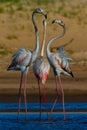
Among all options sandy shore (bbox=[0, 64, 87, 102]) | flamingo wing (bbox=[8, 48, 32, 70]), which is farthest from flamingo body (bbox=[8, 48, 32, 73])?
sandy shore (bbox=[0, 64, 87, 102])

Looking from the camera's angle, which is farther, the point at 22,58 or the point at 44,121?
the point at 22,58

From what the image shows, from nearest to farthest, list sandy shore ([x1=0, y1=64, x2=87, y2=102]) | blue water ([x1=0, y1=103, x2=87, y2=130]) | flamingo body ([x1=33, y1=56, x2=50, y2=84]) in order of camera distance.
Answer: blue water ([x1=0, y1=103, x2=87, y2=130]) → flamingo body ([x1=33, y1=56, x2=50, y2=84]) → sandy shore ([x1=0, y1=64, x2=87, y2=102])

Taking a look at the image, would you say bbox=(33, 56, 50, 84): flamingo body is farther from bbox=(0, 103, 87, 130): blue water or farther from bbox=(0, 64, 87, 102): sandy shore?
bbox=(0, 64, 87, 102): sandy shore

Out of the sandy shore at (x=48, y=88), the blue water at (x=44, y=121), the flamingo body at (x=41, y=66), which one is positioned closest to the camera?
the blue water at (x=44, y=121)

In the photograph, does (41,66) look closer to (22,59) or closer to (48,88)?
(22,59)

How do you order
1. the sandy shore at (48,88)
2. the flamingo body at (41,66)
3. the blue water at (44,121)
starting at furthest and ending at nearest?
the sandy shore at (48,88)
the flamingo body at (41,66)
the blue water at (44,121)

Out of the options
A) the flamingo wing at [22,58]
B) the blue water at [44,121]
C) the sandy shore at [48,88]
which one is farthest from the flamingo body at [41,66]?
the sandy shore at [48,88]

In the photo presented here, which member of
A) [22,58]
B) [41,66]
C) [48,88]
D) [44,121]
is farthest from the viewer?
[48,88]

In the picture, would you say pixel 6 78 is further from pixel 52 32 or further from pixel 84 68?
pixel 52 32

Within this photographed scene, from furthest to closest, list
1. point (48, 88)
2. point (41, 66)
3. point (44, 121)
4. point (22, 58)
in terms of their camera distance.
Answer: point (48, 88)
point (22, 58)
point (41, 66)
point (44, 121)

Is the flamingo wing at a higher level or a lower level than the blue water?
higher

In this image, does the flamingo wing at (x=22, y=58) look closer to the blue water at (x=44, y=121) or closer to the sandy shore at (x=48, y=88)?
the blue water at (x=44, y=121)

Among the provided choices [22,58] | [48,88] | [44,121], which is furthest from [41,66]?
[48,88]

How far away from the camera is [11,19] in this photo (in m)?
35.2
